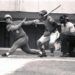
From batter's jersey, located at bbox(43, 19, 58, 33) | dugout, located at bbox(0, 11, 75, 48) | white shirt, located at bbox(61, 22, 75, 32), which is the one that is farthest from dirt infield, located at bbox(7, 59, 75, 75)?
dugout, located at bbox(0, 11, 75, 48)

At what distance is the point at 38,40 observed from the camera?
14750 millimetres

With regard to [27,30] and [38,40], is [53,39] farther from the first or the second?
[27,30]

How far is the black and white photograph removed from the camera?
32.6 feet

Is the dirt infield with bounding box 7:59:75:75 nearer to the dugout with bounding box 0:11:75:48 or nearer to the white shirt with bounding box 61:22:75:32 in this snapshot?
the white shirt with bounding box 61:22:75:32

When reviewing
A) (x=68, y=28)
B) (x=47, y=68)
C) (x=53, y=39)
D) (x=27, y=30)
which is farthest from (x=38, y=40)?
(x=27, y=30)

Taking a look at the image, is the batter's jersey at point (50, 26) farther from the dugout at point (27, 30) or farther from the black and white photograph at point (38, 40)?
the dugout at point (27, 30)

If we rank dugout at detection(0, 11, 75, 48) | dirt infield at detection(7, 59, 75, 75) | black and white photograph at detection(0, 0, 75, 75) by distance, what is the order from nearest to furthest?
dirt infield at detection(7, 59, 75, 75) → black and white photograph at detection(0, 0, 75, 75) → dugout at detection(0, 11, 75, 48)

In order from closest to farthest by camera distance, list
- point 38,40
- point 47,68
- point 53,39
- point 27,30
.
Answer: point 47,68, point 53,39, point 38,40, point 27,30

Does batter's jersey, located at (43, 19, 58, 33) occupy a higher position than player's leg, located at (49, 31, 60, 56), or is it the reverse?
batter's jersey, located at (43, 19, 58, 33)

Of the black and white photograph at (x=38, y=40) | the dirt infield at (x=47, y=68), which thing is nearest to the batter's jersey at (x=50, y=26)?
the black and white photograph at (x=38, y=40)

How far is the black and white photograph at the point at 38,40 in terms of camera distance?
9.93 meters

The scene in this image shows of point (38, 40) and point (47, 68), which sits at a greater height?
point (38, 40)

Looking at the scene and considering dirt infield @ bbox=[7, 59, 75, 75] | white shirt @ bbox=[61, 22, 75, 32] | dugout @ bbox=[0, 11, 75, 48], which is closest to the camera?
dirt infield @ bbox=[7, 59, 75, 75]

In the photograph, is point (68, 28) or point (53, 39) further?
point (53, 39)
